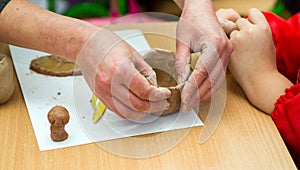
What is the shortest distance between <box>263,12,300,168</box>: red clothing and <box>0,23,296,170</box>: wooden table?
24 millimetres

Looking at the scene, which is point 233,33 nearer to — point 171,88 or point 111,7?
point 171,88

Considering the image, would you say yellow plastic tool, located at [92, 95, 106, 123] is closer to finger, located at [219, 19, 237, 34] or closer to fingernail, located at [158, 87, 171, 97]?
fingernail, located at [158, 87, 171, 97]

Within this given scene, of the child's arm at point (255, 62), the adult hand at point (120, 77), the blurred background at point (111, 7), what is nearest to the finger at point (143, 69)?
the adult hand at point (120, 77)

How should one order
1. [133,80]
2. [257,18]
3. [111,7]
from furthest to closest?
[111,7], [257,18], [133,80]

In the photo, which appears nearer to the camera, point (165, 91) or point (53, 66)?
point (165, 91)

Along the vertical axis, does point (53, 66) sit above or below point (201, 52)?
below

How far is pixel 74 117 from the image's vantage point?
2.43ft

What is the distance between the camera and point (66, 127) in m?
0.71

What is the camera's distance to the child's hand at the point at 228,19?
84 cm

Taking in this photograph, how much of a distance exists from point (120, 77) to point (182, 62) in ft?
0.43

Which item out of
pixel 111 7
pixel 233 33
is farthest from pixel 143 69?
pixel 111 7

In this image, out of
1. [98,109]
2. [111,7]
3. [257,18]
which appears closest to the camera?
[98,109]

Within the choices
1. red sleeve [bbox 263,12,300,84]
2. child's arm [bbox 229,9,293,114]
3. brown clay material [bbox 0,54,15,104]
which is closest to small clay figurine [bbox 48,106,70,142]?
brown clay material [bbox 0,54,15,104]

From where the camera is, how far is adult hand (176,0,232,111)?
0.72 metres
